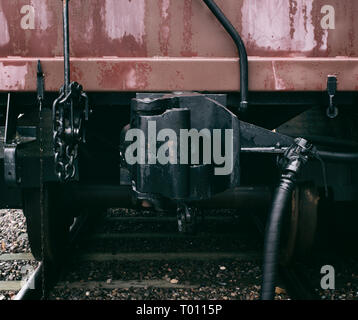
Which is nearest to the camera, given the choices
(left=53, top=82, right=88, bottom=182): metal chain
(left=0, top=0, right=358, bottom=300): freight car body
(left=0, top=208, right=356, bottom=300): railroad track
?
(left=53, top=82, right=88, bottom=182): metal chain

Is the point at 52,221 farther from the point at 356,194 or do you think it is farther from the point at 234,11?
the point at 356,194

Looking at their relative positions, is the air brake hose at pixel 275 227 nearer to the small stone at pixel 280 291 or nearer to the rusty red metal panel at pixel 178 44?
the rusty red metal panel at pixel 178 44

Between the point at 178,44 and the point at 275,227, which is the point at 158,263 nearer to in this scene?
the point at 275,227

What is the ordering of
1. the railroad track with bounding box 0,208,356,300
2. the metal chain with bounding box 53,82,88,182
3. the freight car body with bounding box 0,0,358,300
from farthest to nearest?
1. the railroad track with bounding box 0,208,356,300
2. the freight car body with bounding box 0,0,358,300
3. the metal chain with bounding box 53,82,88,182

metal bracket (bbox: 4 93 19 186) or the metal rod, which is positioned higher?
the metal rod

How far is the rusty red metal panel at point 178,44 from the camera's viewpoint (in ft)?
6.84

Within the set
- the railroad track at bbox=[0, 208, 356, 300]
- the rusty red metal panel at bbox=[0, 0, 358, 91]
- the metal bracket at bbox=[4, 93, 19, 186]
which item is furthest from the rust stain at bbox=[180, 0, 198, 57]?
the railroad track at bbox=[0, 208, 356, 300]

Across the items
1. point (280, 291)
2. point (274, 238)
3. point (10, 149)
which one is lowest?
point (280, 291)

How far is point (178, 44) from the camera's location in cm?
214

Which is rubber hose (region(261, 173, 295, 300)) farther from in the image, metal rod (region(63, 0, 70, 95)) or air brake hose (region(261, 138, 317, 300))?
metal rod (region(63, 0, 70, 95))

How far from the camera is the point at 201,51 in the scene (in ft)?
6.98

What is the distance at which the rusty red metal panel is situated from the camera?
209 centimetres

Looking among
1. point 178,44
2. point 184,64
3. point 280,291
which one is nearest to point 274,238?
point 280,291
